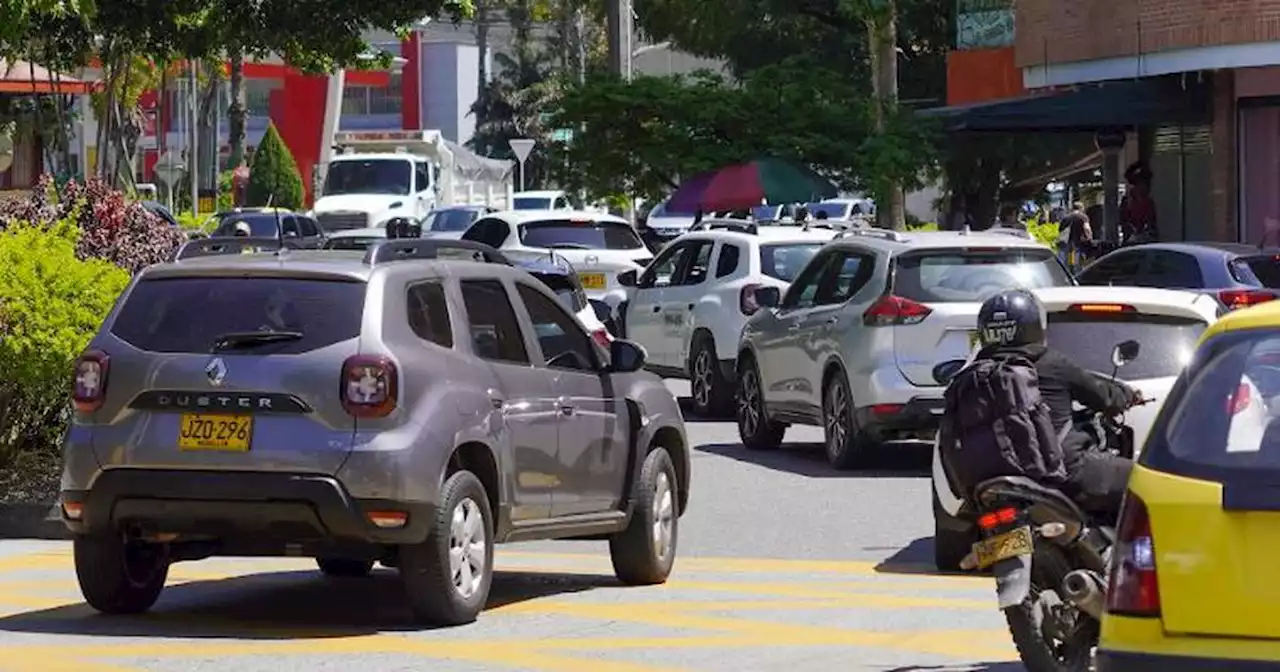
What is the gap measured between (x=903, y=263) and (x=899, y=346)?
590 mm

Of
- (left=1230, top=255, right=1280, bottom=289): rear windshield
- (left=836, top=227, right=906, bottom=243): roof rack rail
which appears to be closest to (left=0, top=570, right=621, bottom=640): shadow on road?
(left=836, top=227, right=906, bottom=243): roof rack rail

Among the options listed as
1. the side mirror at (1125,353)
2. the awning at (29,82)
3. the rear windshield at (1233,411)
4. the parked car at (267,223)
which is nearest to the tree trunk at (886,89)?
the parked car at (267,223)

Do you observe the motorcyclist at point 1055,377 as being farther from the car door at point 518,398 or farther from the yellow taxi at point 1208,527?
the yellow taxi at point 1208,527

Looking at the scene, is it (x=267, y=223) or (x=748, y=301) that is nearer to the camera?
(x=748, y=301)

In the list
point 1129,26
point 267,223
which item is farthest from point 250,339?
point 267,223

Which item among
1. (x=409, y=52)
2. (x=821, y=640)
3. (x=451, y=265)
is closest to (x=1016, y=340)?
(x=821, y=640)

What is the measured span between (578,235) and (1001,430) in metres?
19.3

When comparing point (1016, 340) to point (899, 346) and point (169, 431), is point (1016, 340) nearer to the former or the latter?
point (169, 431)

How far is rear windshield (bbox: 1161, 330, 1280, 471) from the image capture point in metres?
7.07

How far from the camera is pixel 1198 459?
708 centimetres

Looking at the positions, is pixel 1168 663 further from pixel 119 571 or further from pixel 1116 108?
pixel 1116 108

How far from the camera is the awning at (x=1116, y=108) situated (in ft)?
108

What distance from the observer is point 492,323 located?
12.3m

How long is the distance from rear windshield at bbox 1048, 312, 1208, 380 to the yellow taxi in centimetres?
604
